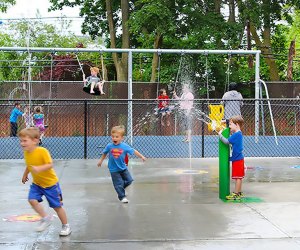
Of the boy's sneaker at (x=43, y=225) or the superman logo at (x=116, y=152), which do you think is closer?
the boy's sneaker at (x=43, y=225)

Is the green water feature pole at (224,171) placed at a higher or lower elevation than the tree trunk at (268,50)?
lower

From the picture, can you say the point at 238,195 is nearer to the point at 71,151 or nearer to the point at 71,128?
the point at 71,151

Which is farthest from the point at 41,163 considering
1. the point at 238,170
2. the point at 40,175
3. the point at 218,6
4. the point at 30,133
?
the point at 218,6

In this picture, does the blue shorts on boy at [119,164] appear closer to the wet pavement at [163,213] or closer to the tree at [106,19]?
the wet pavement at [163,213]

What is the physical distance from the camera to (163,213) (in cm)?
718

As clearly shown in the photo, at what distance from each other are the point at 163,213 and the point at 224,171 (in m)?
1.40

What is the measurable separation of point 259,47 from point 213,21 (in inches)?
242

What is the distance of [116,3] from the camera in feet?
98.0

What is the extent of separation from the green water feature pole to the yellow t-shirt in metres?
2.90

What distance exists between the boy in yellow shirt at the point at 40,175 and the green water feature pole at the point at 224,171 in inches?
110

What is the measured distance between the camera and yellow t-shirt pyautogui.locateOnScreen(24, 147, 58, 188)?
19.7 feet

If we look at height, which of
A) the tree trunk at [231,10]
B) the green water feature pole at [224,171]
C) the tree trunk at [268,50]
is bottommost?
the green water feature pole at [224,171]

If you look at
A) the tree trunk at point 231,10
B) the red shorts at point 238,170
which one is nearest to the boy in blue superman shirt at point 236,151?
the red shorts at point 238,170

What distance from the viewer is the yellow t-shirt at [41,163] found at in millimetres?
6012
